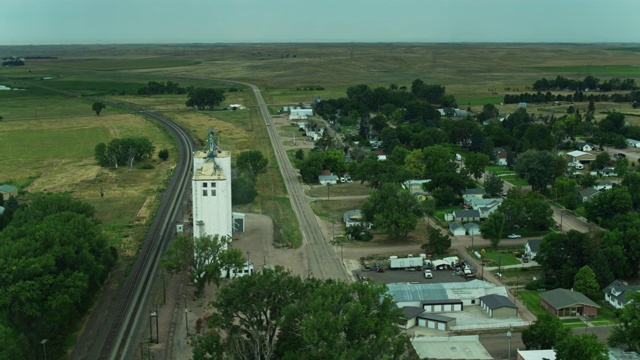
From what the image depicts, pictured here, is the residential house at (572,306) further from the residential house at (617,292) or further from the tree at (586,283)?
the tree at (586,283)

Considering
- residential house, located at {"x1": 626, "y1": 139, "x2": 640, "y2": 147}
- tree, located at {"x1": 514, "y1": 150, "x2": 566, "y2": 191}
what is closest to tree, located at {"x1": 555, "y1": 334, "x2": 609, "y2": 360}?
tree, located at {"x1": 514, "y1": 150, "x2": 566, "y2": 191}

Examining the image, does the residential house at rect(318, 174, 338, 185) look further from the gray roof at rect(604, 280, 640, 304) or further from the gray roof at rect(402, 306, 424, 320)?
the gray roof at rect(604, 280, 640, 304)

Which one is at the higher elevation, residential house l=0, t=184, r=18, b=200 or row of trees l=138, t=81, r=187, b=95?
row of trees l=138, t=81, r=187, b=95

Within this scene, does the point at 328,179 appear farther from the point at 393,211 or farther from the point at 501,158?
the point at 501,158

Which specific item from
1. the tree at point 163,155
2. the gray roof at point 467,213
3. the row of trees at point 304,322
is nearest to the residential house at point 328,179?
the gray roof at point 467,213

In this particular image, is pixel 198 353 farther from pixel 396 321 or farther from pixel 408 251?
pixel 408 251
